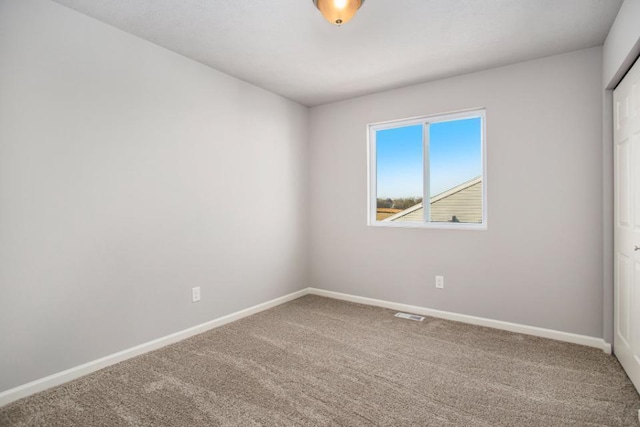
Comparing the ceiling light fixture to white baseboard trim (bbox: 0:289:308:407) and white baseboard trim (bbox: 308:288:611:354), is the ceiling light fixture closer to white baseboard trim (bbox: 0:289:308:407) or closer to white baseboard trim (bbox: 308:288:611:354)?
white baseboard trim (bbox: 0:289:308:407)

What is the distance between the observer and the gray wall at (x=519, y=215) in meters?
2.82

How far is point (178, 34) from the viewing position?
8.54 feet

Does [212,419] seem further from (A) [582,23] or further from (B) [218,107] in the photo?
(A) [582,23]

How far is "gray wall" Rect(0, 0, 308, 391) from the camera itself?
6.79 ft

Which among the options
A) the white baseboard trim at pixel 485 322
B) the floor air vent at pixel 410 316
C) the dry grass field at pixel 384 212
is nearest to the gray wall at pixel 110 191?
the white baseboard trim at pixel 485 322

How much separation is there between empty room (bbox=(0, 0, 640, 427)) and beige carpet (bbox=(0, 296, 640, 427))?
0.7 inches

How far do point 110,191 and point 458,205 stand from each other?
3.11m

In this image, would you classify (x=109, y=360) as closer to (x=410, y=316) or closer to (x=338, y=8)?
(x=410, y=316)

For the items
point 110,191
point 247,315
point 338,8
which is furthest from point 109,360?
point 338,8

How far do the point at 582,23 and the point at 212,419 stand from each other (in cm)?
346

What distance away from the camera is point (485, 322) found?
327 cm

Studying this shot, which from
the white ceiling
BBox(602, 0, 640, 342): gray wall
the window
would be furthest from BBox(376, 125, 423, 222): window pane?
BBox(602, 0, 640, 342): gray wall

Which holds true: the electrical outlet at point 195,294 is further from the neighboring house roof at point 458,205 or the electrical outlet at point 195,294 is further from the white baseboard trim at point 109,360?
the neighboring house roof at point 458,205

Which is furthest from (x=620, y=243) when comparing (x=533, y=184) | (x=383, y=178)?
(x=383, y=178)
